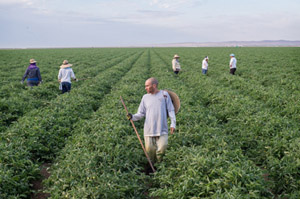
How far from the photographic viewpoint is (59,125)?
26.8 feet

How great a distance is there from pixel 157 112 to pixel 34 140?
3.74 metres

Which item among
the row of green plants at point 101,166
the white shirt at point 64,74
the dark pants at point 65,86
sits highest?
the white shirt at point 64,74

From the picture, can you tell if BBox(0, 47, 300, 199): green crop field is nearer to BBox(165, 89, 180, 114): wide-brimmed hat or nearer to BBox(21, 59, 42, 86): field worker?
BBox(165, 89, 180, 114): wide-brimmed hat

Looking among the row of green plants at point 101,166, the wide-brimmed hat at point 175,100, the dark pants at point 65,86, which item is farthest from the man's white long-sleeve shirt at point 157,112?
the dark pants at point 65,86

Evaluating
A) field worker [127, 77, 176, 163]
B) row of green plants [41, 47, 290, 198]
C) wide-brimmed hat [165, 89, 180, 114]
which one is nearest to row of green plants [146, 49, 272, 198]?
row of green plants [41, 47, 290, 198]

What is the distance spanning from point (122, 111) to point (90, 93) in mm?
4208

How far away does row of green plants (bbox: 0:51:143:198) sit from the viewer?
4.92 m

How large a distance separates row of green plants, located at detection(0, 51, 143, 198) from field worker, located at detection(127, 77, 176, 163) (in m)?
2.71

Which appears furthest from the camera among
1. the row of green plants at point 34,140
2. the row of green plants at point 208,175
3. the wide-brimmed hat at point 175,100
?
the wide-brimmed hat at point 175,100

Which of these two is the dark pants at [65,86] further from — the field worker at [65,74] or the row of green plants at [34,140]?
the row of green plants at [34,140]

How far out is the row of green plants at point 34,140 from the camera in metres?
4.92

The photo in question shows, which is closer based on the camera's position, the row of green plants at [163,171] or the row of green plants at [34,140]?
the row of green plants at [163,171]

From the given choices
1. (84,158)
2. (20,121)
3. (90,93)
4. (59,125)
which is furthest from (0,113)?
(84,158)

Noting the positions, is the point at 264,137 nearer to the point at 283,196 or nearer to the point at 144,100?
the point at 283,196
